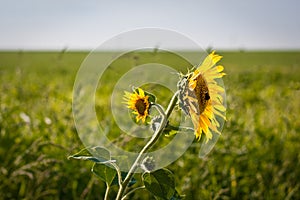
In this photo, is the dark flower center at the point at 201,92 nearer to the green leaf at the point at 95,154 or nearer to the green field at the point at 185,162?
the green leaf at the point at 95,154

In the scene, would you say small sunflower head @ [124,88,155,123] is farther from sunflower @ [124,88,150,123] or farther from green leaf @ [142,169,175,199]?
green leaf @ [142,169,175,199]

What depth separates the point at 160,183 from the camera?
2.94 ft

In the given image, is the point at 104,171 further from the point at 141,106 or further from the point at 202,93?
the point at 202,93

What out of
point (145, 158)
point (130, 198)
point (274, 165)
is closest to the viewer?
point (145, 158)

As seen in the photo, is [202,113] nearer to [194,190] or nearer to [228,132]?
[194,190]

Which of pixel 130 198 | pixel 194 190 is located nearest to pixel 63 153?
pixel 130 198

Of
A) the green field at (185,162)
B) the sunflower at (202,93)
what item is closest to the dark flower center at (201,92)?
the sunflower at (202,93)

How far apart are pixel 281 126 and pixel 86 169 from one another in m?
1.55

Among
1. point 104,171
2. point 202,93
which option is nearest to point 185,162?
point 104,171

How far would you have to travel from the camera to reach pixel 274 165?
8.23ft

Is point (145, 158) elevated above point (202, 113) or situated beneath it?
situated beneath

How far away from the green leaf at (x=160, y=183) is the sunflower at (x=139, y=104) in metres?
0.12

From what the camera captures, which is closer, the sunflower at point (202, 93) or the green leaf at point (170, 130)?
the sunflower at point (202, 93)

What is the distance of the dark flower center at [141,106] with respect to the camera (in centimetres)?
89
